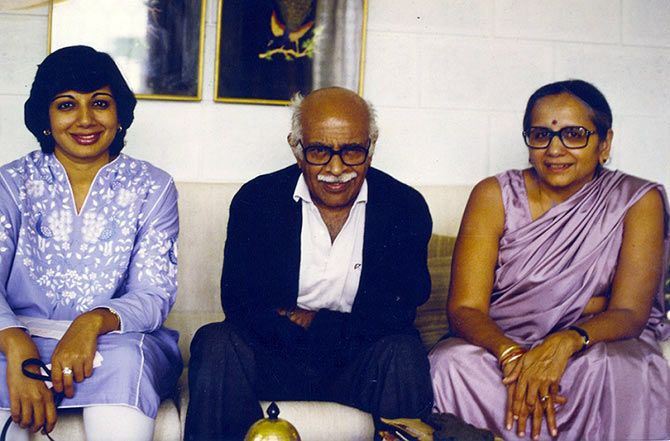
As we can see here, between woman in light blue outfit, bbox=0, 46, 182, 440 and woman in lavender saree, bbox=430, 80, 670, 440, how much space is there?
755 mm

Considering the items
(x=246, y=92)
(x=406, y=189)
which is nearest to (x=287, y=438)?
(x=406, y=189)

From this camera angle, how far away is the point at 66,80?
233cm

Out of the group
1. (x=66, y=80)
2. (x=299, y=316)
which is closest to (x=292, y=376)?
(x=299, y=316)

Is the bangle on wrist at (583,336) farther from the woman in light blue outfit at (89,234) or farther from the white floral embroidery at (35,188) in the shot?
the white floral embroidery at (35,188)

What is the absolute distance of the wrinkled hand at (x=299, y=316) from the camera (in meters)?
2.35

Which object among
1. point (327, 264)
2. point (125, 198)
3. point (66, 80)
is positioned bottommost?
point (327, 264)

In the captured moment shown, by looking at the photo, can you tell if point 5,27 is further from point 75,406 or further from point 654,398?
point 654,398

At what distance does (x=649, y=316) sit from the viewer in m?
2.42

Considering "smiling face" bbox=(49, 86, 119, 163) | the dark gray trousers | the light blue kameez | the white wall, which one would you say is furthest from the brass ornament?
the white wall

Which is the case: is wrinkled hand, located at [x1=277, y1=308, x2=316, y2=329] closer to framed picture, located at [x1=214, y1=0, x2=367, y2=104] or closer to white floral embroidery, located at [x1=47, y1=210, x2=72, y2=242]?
white floral embroidery, located at [x1=47, y1=210, x2=72, y2=242]

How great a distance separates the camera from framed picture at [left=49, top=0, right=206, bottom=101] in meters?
2.96

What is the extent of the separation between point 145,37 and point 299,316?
1.20 m

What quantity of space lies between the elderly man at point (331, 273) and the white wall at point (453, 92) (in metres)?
0.63

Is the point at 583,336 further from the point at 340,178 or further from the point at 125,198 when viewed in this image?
the point at 125,198
